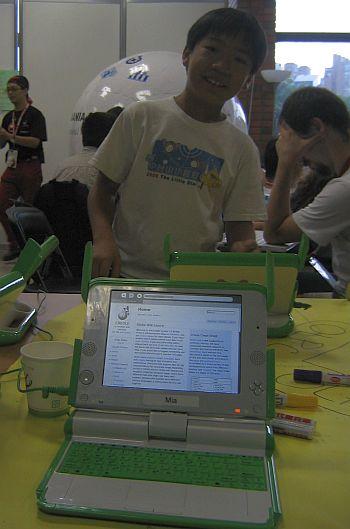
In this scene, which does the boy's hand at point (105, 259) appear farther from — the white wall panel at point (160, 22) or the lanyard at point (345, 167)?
the white wall panel at point (160, 22)

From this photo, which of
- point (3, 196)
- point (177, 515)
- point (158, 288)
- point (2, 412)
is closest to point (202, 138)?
point (158, 288)

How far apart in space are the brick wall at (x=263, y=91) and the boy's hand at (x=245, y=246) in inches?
164

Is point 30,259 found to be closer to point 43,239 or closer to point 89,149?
point 43,239

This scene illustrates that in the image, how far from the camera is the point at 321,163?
2160 mm

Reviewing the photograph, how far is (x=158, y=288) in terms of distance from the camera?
812mm

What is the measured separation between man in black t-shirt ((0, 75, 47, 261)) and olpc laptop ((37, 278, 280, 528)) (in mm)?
4339

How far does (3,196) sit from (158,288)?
4506mm

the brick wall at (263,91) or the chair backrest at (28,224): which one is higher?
the brick wall at (263,91)

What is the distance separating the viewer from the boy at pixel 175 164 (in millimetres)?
1473

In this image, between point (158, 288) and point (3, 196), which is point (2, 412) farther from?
point (3, 196)

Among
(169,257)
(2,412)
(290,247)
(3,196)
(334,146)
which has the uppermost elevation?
(334,146)

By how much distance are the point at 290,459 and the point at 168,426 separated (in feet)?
0.55

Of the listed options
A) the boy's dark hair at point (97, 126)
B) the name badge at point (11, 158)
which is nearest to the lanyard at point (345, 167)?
the boy's dark hair at point (97, 126)

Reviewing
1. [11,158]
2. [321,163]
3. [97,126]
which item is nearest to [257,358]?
[321,163]
